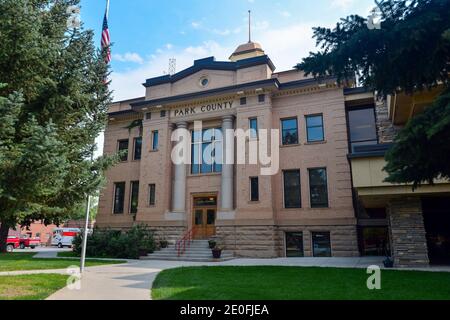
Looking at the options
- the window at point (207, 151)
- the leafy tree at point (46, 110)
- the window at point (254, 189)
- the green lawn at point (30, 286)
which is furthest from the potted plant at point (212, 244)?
the green lawn at point (30, 286)

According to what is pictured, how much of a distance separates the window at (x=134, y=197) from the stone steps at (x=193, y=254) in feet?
19.5

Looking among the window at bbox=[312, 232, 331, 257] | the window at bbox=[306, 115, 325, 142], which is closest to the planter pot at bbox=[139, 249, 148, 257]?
the window at bbox=[312, 232, 331, 257]

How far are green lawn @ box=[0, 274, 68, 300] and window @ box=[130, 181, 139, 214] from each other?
51.3ft

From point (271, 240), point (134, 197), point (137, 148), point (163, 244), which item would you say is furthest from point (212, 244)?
point (137, 148)

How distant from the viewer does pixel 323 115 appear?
2208 cm

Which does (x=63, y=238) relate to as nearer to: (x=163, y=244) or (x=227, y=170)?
(x=163, y=244)

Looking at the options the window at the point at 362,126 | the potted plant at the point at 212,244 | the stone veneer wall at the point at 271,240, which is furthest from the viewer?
the window at the point at 362,126

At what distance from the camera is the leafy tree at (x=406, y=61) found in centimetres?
636

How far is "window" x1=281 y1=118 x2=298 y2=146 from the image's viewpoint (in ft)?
74.9

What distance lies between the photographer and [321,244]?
20.6m

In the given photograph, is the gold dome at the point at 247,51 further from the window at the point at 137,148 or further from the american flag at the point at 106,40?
Answer: the american flag at the point at 106,40

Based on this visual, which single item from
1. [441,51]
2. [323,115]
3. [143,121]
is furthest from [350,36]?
[143,121]

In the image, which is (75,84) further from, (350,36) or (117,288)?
(350,36)

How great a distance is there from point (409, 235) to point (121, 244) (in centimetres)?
1590
